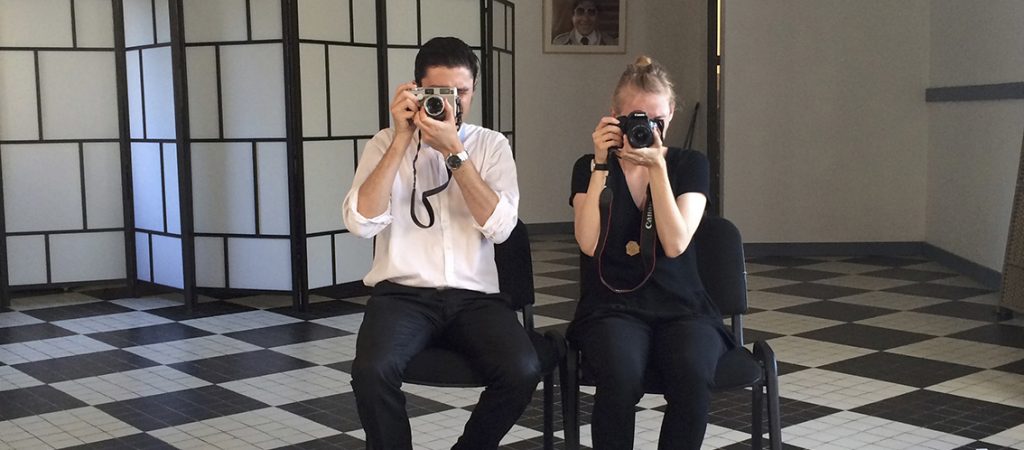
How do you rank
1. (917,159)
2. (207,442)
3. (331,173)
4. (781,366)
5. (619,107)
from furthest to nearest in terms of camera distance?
(917,159) < (331,173) < (781,366) < (207,442) < (619,107)

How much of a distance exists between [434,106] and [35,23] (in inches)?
159

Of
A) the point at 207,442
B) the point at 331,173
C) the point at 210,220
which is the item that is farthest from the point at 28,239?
the point at 207,442

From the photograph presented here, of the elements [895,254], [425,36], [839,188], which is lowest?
[895,254]

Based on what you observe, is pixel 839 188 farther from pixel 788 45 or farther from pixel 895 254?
pixel 788 45

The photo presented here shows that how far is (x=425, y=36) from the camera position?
5.94 meters

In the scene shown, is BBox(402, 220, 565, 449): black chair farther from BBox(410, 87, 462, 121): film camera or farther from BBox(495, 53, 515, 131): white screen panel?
BBox(495, 53, 515, 131): white screen panel

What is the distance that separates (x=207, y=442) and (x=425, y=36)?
10.5 ft

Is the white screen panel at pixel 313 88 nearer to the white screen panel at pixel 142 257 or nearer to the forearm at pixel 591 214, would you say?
the white screen panel at pixel 142 257

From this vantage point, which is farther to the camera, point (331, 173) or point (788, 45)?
point (788, 45)

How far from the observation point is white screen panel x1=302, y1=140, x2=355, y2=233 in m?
5.54

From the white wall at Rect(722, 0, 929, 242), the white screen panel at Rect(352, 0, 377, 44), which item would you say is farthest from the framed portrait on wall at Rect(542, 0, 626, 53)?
the white screen panel at Rect(352, 0, 377, 44)

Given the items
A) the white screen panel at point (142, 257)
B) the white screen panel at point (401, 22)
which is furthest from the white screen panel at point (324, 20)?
the white screen panel at point (142, 257)

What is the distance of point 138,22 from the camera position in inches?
227

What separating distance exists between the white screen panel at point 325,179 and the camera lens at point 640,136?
3.28 metres
